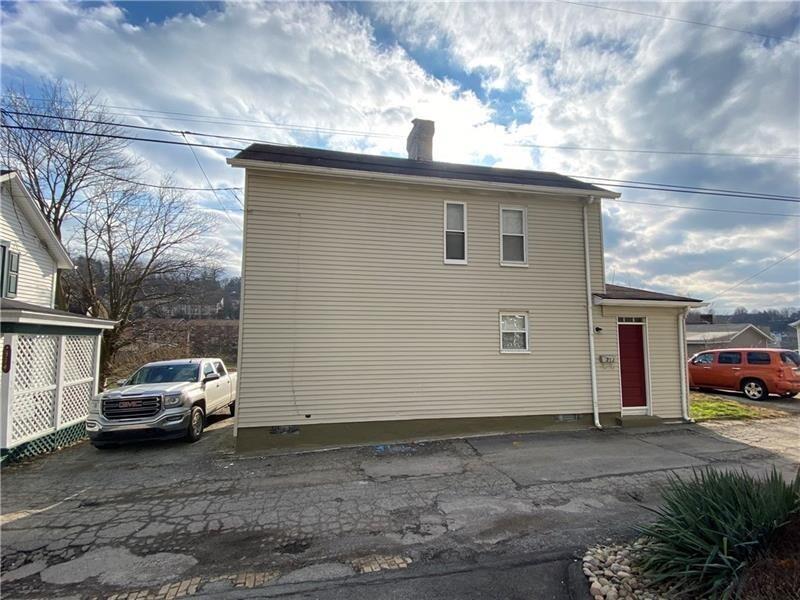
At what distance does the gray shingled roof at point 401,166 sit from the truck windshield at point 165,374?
17.1 feet

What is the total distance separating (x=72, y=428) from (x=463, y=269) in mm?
9919

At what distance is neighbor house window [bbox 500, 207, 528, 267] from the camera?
9.45 metres

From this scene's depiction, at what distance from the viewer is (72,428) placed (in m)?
8.90

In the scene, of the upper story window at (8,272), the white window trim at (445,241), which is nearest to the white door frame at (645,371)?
the white window trim at (445,241)

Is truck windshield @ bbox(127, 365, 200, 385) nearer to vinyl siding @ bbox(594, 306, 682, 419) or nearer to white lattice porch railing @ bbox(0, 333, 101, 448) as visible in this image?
white lattice porch railing @ bbox(0, 333, 101, 448)

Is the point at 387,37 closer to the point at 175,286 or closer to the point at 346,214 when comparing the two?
the point at 346,214

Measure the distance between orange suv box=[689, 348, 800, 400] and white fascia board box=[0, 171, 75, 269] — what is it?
23.2 m

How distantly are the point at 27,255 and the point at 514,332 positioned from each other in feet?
45.3

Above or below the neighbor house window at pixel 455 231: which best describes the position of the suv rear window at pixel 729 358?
below

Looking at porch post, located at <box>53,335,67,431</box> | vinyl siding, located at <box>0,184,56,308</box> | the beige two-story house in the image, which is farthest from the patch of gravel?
vinyl siding, located at <box>0,184,56,308</box>

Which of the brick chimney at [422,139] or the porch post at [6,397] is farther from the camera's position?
the brick chimney at [422,139]

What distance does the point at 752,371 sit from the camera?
13289mm

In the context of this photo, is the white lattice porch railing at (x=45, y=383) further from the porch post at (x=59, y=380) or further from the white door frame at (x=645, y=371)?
the white door frame at (x=645, y=371)

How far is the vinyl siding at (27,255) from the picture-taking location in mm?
10242
